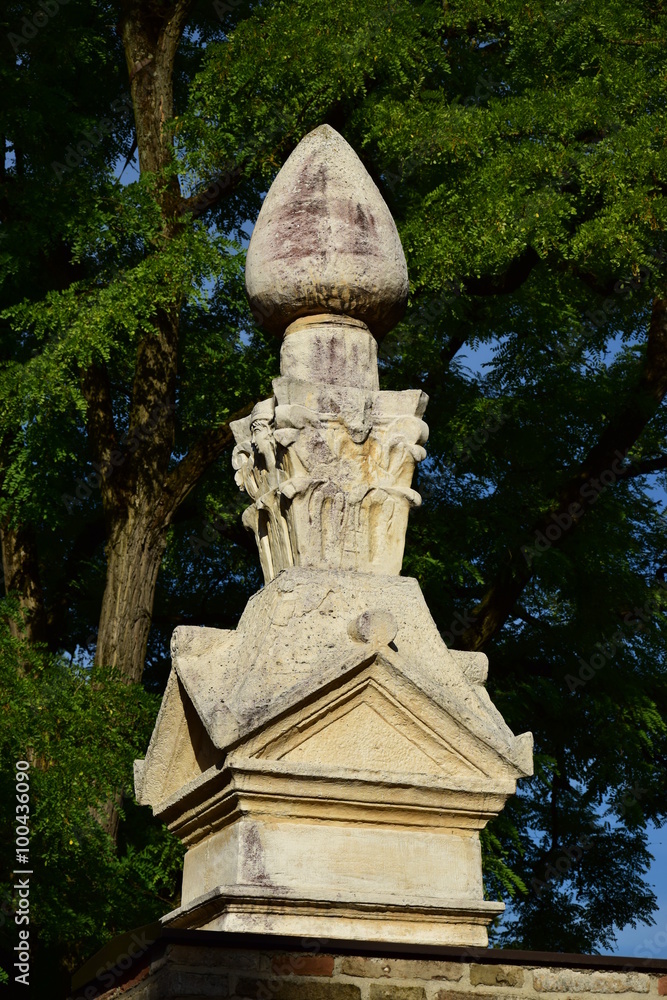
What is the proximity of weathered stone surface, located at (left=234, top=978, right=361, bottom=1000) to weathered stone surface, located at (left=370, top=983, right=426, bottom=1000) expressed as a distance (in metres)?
0.06

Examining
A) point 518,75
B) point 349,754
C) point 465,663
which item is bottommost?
point 349,754

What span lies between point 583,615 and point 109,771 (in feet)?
17.6

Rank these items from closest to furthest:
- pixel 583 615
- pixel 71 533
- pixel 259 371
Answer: pixel 259 371 → pixel 583 615 → pixel 71 533

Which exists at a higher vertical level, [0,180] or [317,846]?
[0,180]

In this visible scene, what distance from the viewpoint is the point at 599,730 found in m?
14.0

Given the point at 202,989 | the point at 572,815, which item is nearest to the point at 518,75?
the point at 572,815

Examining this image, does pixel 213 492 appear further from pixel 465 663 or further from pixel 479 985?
pixel 479 985

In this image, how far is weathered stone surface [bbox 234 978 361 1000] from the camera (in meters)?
4.40

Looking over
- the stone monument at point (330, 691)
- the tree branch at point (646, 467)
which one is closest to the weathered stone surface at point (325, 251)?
the stone monument at point (330, 691)

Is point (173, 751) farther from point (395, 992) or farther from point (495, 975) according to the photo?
point (495, 975)

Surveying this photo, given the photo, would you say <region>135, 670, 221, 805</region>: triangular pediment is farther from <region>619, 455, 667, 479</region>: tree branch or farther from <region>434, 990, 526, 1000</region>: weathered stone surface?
<region>619, 455, 667, 479</region>: tree branch

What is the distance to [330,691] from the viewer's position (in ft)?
16.6

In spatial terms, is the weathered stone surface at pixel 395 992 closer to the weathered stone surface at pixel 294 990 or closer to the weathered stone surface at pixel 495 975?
the weathered stone surface at pixel 294 990

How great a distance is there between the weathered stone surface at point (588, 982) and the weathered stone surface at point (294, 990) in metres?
0.67
